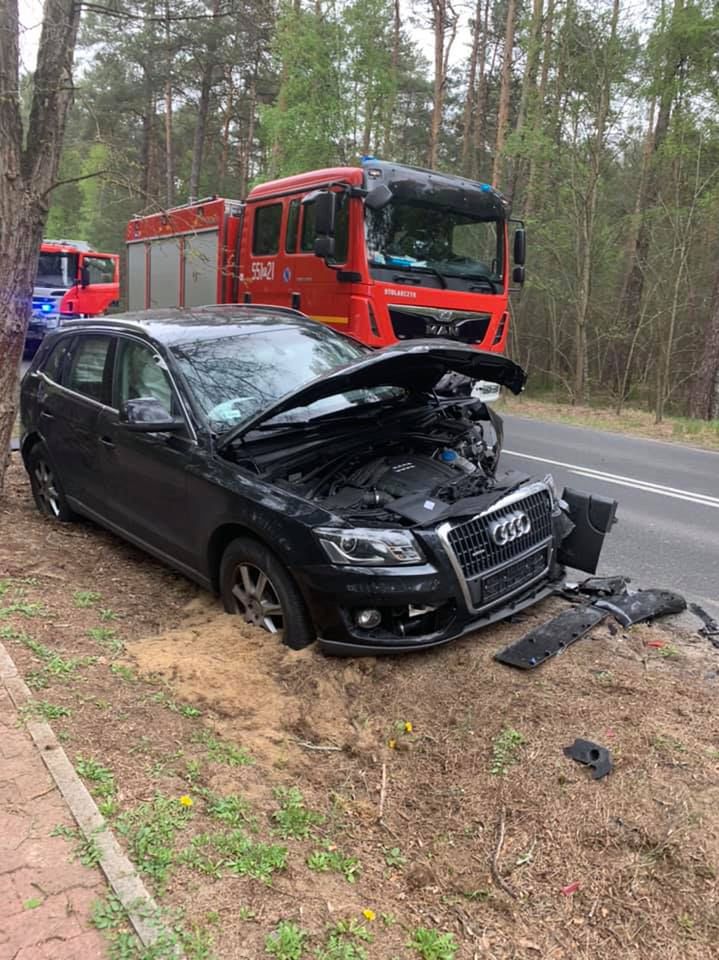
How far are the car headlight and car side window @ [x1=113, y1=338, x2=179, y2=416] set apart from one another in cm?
146

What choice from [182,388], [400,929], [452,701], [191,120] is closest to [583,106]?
[182,388]

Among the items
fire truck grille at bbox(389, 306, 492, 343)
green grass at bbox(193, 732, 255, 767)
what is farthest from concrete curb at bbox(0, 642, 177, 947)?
fire truck grille at bbox(389, 306, 492, 343)

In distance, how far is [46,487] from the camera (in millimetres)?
6172

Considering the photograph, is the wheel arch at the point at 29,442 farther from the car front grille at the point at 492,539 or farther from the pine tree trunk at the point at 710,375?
the pine tree trunk at the point at 710,375

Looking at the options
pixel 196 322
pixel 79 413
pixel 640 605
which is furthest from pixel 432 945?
pixel 79 413

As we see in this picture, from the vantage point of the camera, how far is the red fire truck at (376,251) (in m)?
8.77

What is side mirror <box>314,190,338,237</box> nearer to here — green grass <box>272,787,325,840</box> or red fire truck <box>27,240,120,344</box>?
green grass <box>272,787,325,840</box>

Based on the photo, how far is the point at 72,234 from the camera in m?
47.1

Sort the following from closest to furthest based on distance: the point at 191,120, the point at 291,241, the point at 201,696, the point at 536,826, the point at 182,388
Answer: the point at 536,826 → the point at 201,696 → the point at 182,388 → the point at 291,241 → the point at 191,120

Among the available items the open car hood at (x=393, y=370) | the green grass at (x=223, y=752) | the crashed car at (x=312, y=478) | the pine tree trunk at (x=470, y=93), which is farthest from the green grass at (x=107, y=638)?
→ the pine tree trunk at (x=470, y=93)

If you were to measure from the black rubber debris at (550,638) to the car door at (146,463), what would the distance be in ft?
6.24

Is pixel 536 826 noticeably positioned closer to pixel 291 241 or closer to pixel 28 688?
pixel 28 688

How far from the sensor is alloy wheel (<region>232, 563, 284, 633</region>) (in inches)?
153

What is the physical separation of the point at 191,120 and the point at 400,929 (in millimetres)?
36353
